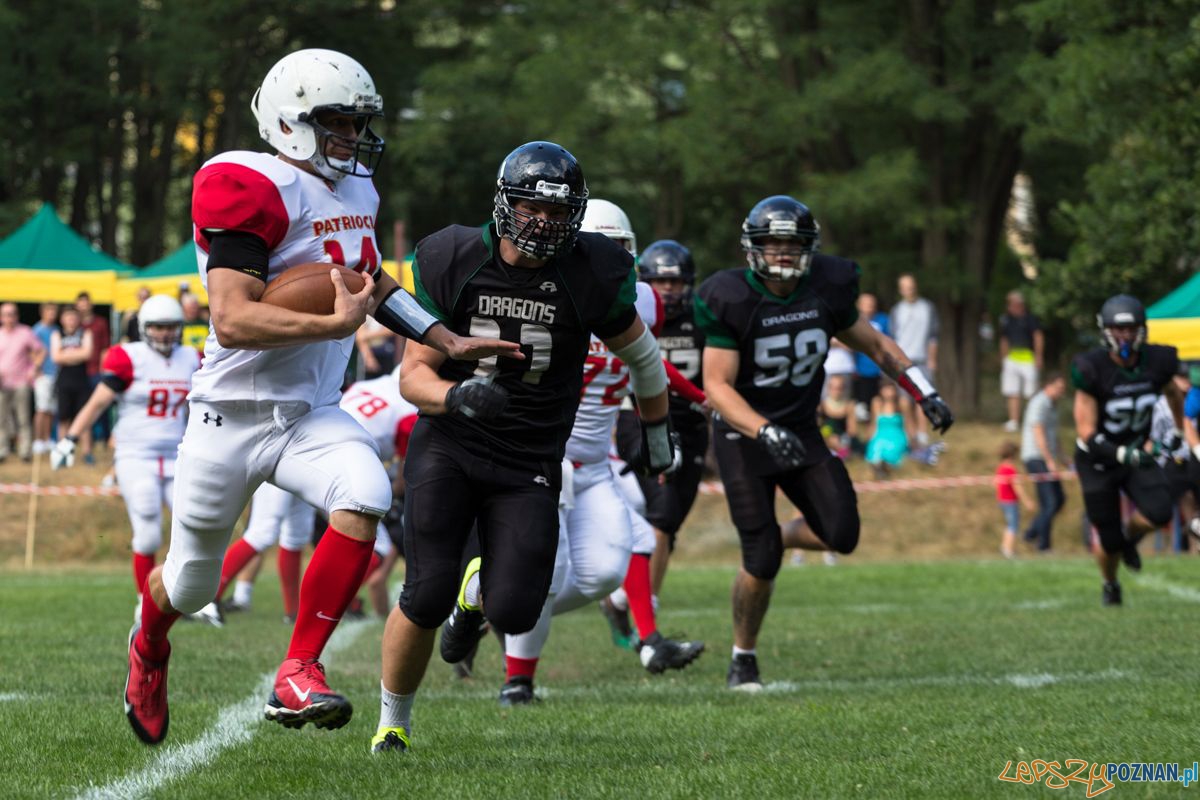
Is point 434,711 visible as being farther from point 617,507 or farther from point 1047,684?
point 1047,684

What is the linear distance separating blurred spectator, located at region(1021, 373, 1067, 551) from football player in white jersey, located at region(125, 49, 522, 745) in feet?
44.5

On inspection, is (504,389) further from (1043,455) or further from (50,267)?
(50,267)

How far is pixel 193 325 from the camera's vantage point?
15.9 meters

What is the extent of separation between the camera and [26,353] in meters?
20.0

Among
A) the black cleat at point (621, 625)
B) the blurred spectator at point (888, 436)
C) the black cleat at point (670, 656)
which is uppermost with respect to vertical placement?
the black cleat at point (670, 656)

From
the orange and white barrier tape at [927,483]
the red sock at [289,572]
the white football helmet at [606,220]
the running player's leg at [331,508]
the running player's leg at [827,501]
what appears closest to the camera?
the running player's leg at [331,508]

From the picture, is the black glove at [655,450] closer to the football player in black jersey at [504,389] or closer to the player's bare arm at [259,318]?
the football player in black jersey at [504,389]

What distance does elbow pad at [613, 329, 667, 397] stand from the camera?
5973 mm

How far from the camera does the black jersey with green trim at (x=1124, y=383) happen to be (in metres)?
11.0

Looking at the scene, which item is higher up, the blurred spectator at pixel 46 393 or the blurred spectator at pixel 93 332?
the blurred spectator at pixel 93 332

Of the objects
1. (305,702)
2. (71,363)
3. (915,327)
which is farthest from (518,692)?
(915,327)

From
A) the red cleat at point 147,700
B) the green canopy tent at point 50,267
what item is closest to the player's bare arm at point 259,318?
the red cleat at point 147,700

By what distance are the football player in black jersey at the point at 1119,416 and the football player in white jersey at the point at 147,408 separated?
557cm

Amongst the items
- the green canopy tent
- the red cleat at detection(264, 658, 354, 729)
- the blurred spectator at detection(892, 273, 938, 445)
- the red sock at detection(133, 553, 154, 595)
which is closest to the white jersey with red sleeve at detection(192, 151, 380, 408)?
the red cleat at detection(264, 658, 354, 729)
